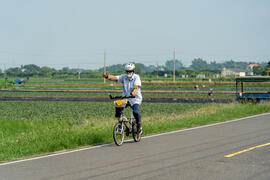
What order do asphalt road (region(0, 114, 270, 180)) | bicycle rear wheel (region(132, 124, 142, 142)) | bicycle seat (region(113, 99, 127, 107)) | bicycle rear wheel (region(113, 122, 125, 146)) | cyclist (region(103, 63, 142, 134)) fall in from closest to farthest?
asphalt road (region(0, 114, 270, 180)) → bicycle rear wheel (region(113, 122, 125, 146)) → bicycle seat (region(113, 99, 127, 107)) → cyclist (region(103, 63, 142, 134)) → bicycle rear wheel (region(132, 124, 142, 142))

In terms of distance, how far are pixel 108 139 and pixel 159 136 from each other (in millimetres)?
1716

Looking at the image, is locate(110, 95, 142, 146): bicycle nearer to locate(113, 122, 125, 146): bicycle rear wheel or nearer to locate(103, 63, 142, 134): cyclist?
locate(113, 122, 125, 146): bicycle rear wheel

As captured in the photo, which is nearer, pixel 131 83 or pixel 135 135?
pixel 131 83

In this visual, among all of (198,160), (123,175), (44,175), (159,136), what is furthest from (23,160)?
(159,136)

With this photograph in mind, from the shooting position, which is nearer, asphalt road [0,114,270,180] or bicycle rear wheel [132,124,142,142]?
asphalt road [0,114,270,180]

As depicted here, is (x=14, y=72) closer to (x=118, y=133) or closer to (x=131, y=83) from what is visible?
(x=131, y=83)

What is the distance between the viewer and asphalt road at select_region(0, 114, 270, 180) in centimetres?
760

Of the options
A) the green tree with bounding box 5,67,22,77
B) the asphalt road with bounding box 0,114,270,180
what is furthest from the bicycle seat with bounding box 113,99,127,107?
the green tree with bounding box 5,67,22,77

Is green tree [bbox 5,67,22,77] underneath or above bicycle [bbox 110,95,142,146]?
above

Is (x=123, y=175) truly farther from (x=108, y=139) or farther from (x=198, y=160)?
(x=108, y=139)

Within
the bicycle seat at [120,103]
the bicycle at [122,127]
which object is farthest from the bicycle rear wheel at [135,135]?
the bicycle seat at [120,103]

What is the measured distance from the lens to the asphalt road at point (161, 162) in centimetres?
760

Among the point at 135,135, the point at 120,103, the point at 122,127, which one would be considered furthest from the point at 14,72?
the point at 120,103

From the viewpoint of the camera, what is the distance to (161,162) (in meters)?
8.76
